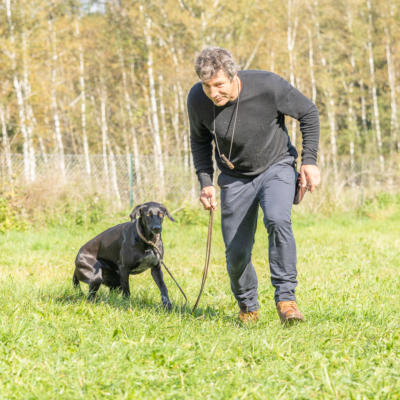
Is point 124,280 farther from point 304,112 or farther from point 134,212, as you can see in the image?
point 304,112

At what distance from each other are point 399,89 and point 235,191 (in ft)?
101

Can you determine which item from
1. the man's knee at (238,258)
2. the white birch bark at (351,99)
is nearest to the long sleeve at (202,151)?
the man's knee at (238,258)

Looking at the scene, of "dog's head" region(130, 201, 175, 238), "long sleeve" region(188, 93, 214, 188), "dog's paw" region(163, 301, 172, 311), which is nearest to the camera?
"long sleeve" region(188, 93, 214, 188)

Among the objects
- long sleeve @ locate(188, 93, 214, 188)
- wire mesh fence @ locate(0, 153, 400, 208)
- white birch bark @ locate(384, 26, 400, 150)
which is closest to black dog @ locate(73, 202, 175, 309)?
long sleeve @ locate(188, 93, 214, 188)

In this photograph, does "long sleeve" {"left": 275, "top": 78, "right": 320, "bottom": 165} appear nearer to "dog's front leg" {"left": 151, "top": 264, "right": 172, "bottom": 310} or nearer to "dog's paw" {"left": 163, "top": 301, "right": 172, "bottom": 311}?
"dog's paw" {"left": 163, "top": 301, "right": 172, "bottom": 311}

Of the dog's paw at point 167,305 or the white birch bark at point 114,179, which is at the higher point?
the white birch bark at point 114,179

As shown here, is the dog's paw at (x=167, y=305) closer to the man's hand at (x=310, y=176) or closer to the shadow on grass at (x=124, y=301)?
the shadow on grass at (x=124, y=301)

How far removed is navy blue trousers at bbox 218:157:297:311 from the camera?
3996 millimetres

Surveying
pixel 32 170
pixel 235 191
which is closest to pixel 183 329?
pixel 235 191

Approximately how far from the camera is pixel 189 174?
15938 millimetres

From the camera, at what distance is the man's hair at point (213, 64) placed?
385 centimetres

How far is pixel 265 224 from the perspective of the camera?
405 cm

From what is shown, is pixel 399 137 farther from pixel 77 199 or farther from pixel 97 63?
pixel 77 199

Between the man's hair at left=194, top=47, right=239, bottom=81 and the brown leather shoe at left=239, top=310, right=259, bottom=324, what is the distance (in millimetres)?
1894
